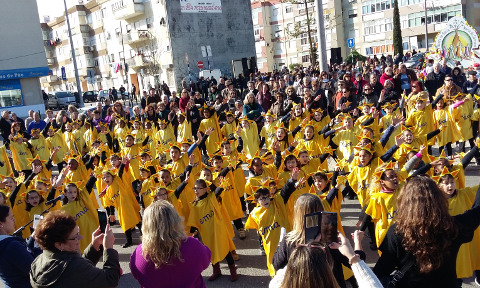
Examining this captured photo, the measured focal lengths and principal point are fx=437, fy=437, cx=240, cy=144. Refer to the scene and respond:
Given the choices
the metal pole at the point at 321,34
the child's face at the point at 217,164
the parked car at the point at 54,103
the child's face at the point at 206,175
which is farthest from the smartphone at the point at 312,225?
the parked car at the point at 54,103

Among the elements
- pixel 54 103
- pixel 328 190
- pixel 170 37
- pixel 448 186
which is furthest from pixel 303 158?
pixel 54 103

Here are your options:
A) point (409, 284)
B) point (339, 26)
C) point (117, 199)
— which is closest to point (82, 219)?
point (117, 199)

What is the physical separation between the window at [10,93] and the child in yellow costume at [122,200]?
31018mm

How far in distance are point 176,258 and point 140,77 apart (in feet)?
153

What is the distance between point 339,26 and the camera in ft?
188

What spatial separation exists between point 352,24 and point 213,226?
5555cm

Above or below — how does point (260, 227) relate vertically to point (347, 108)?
below

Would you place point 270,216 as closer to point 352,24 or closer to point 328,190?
point 328,190

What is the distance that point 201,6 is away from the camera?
138ft

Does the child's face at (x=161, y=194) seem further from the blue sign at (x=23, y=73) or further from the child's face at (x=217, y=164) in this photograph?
the blue sign at (x=23, y=73)

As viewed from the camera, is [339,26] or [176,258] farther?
[339,26]

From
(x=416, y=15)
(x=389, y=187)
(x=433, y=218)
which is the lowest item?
(x=389, y=187)

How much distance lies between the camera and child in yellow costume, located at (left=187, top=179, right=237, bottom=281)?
5805 millimetres

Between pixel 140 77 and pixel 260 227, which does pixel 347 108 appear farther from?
pixel 140 77
